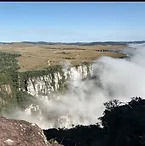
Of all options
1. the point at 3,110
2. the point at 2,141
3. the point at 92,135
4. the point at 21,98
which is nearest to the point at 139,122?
the point at 92,135

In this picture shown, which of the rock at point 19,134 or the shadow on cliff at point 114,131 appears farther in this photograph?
the shadow on cliff at point 114,131

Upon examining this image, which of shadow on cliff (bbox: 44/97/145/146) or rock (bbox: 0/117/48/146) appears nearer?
rock (bbox: 0/117/48/146)

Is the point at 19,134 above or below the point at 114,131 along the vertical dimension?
above

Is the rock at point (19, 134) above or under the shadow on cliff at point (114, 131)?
above

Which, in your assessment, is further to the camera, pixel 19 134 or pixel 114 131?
pixel 114 131

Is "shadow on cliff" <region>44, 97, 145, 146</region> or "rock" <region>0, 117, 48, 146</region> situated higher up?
"rock" <region>0, 117, 48, 146</region>
